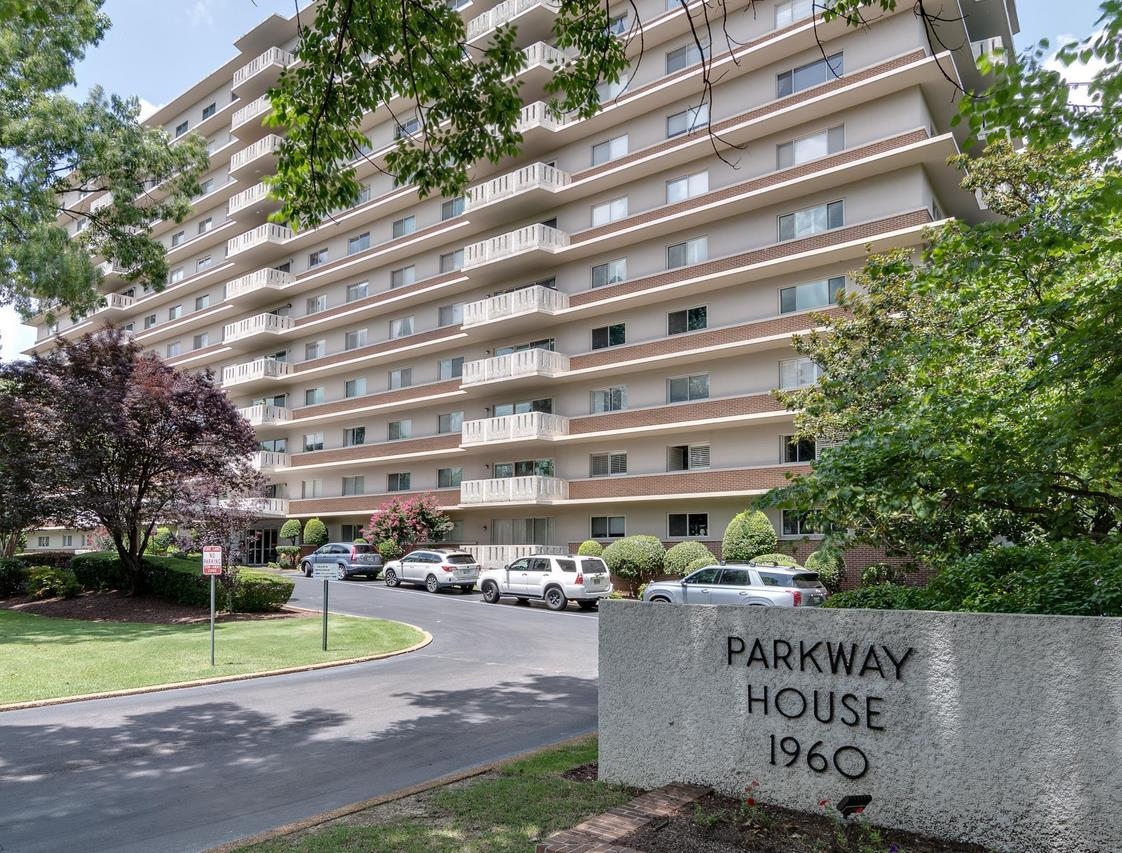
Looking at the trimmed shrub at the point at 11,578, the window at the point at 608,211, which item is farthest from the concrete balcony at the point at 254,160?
the trimmed shrub at the point at 11,578

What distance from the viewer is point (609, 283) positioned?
113 ft

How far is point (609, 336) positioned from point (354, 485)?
1858cm

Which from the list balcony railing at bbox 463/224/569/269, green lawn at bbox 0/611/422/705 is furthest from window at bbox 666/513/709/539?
green lawn at bbox 0/611/422/705

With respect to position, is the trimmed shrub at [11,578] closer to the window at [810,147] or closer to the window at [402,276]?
the window at [402,276]

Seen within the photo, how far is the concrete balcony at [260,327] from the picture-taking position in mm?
48344

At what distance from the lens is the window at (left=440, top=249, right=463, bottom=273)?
134 feet

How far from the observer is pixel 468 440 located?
1459 inches

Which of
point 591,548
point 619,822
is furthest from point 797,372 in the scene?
point 619,822

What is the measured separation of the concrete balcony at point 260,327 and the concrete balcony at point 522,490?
19635 mm

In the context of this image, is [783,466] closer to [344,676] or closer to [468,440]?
[468,440]

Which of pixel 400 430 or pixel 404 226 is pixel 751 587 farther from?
pixel 404 226

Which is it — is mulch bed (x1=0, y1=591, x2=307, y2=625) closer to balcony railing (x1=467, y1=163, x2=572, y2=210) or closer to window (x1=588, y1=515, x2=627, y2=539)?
window (x1=588, y1=515, x2=627, y2=539)

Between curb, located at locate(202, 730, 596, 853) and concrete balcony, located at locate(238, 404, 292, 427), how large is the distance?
1679 inches

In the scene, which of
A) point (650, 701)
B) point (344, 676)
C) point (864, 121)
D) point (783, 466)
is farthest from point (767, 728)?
point (864, 121)
